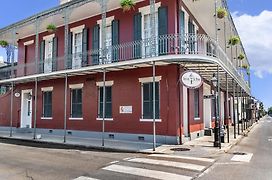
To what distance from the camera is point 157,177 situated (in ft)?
24.6

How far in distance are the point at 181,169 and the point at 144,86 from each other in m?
7.02

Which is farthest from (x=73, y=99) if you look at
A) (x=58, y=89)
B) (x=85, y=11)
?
(x=85, y=11)

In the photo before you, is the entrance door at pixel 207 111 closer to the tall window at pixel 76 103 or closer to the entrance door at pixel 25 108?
the tall window at pixel 76 103

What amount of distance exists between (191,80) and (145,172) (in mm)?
5426

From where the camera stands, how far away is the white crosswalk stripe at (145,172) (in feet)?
24.6

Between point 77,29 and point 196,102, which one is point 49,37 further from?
point 196,102

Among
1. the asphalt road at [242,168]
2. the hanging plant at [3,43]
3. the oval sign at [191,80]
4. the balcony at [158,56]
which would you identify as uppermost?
the hanging plant at [3,43]

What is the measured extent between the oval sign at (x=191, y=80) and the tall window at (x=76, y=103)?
298 inches

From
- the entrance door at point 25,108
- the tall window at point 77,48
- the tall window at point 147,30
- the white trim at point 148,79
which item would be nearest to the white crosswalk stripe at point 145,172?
the white trim at point 148,79

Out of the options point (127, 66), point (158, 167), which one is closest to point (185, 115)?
point (127, 66)

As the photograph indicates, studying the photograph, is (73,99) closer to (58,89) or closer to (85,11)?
(58,89)

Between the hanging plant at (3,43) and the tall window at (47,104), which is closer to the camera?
the tall window at (47,104)


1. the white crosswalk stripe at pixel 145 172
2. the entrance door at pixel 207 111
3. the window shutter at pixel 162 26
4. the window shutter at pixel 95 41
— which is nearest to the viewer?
the white crosswalk stripe at pixel 145 172

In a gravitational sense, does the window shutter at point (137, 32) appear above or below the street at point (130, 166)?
above
